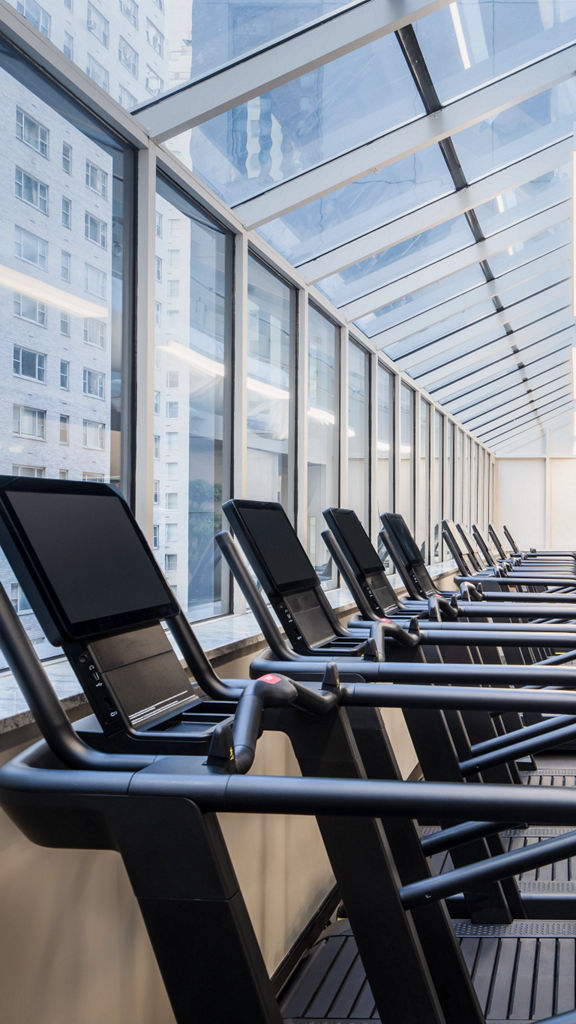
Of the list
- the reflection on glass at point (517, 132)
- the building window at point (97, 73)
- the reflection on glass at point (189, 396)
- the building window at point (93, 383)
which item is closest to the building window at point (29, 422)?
the building window at point (93, 383)

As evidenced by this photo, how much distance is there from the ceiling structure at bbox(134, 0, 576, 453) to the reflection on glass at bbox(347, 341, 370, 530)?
0.69 feet

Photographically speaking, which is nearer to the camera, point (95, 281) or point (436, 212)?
point (95, 281)

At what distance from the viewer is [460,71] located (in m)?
4.31

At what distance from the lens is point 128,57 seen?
2785 millimetres

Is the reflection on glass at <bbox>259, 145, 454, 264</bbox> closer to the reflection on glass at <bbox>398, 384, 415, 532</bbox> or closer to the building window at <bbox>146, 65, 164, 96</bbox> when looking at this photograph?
the building window at <bbox>146, 65, 164, 96</bbox>

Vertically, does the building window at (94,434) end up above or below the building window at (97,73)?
below

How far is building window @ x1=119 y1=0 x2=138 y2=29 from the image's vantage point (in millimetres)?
2756

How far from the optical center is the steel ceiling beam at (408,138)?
12.5 ft

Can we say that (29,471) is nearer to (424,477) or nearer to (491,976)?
(491,976)

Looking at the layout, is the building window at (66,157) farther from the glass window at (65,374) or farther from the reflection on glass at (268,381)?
the reflection on glass at (268,381)

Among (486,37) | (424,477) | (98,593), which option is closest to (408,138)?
(486,37)

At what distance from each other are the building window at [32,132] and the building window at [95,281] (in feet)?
1.04

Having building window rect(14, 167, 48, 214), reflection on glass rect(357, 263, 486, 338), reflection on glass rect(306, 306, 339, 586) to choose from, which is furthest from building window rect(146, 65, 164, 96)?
reflection on glass rect(357, 263, 486, 338)

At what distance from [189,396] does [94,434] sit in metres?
0.87
